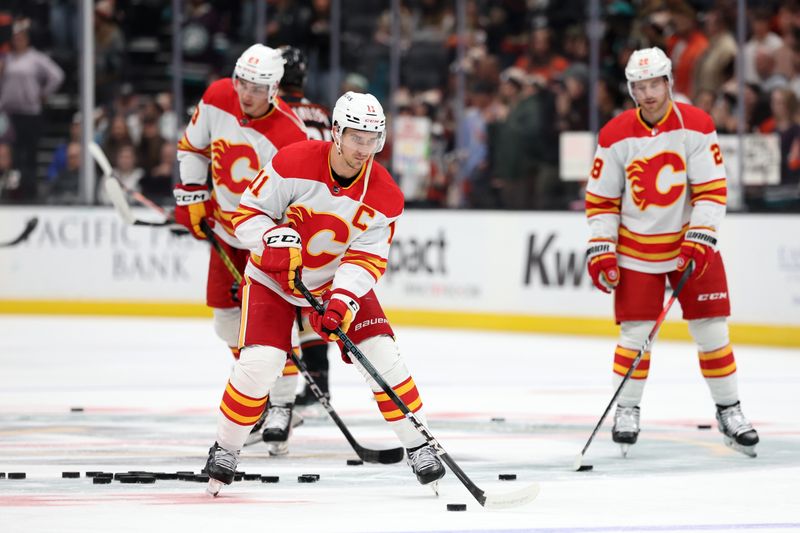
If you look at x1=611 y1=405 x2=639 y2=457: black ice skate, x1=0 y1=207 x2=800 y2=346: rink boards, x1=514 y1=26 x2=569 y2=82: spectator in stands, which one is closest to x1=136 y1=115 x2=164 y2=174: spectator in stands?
x1=0 y1=207 x2=800 y2=346: rink boards

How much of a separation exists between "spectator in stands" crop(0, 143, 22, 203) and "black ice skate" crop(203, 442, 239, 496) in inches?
316

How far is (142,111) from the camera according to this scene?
13.0m

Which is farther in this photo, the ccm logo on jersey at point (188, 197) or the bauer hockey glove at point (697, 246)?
the ccm logo on jersey at point (188, 197)

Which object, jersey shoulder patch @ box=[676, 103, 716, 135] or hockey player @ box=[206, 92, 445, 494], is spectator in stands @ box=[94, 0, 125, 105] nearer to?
jersey shoulder patch @ box=[676, 103, 716, 135]

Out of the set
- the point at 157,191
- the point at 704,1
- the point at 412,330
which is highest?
the point at 704,1

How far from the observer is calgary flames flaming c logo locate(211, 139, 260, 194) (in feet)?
19.9

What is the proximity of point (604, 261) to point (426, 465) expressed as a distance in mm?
1392

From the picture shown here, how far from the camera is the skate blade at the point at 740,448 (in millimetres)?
5688

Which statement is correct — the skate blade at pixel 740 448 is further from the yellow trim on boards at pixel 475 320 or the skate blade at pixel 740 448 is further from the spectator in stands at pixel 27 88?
the spectator in stands at pixel 27 88

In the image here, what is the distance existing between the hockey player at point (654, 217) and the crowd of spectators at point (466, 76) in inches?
169

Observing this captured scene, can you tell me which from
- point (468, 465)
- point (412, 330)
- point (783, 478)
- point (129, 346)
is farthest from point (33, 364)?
point (783, 478)

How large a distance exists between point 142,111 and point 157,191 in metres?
0.84

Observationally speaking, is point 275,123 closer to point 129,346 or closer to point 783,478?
point 783,478

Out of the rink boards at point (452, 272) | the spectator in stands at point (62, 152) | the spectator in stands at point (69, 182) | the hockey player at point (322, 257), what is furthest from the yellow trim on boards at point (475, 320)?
the hockey player at point (322, 257)
